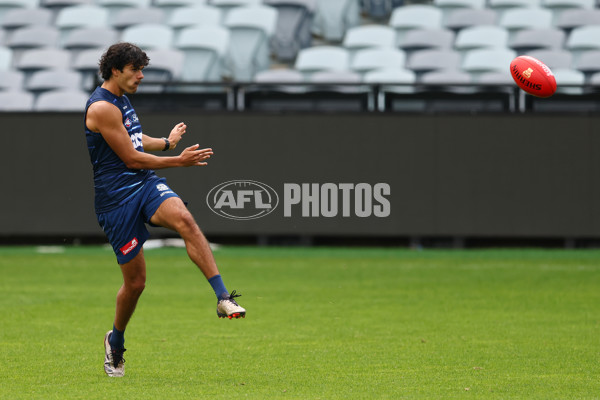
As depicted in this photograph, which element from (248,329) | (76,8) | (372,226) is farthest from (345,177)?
(76,8)

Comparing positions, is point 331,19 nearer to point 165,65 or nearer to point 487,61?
point 487,61

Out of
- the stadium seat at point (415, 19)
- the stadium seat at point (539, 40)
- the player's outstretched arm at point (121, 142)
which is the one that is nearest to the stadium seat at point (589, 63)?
the stadium seat at point (539, 40)

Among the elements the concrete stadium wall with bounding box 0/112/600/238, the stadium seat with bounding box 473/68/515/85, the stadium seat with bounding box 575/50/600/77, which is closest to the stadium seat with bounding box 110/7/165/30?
the concrete stadium wall with bounding box 0/112/600/238

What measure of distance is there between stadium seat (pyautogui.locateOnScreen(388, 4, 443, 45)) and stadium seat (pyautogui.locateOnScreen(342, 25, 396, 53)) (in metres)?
0.39

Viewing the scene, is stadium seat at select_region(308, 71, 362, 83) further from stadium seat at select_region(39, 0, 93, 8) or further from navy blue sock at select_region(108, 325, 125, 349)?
navy blue sock at select_region(108, 325, 125, 349)

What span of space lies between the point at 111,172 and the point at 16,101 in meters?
15.4

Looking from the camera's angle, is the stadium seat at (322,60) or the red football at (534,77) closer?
the red football at (534,77)

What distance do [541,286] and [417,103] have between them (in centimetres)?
583

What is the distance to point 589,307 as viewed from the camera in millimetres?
10820

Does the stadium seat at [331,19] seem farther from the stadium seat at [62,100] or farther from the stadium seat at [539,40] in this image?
the stadium seat at [62,100]

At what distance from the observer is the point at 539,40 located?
22625mm

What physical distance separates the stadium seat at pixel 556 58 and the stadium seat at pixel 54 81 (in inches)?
401

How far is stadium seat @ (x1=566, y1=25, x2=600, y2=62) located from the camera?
22391mm

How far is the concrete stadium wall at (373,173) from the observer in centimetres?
1744
